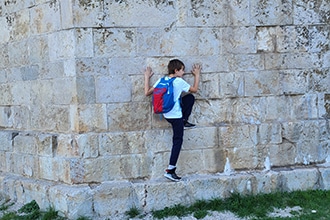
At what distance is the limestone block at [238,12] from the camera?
7.42m

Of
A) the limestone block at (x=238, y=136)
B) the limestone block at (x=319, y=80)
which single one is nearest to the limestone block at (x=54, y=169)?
the limestone block at (x=238, y=136)

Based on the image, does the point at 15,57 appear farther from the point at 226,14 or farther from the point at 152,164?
the point at 226,14

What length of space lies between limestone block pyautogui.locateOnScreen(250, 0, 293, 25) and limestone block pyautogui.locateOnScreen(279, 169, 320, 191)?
2201 mm

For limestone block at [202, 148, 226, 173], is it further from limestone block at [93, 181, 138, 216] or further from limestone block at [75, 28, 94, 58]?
limestone block at [75, 28, 94, 58]

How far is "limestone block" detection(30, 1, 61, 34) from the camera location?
7172mm

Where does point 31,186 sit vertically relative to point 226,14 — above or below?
below

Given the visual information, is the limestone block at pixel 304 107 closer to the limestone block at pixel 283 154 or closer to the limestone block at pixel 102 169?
the limestone block at pixel 283 154

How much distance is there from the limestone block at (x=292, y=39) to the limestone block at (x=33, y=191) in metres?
3.87

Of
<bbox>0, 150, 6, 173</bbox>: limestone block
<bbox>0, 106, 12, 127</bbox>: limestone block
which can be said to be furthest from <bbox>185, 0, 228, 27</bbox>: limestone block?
<bbox>0, 150, 6, 173</bbox>: limestone block

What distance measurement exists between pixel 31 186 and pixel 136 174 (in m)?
1.58

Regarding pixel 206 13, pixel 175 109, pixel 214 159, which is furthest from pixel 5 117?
pixel 206 13

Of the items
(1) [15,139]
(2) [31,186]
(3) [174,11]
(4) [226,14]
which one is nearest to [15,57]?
(1) [15,139]

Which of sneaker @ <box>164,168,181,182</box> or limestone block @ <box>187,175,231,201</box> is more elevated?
sneaker @ <box>164,168,181,182</box>

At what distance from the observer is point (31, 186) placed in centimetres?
748
